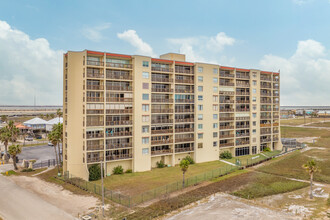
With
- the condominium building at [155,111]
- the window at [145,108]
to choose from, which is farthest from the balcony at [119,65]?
the window at [145,108]

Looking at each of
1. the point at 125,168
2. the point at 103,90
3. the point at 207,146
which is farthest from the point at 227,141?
the point at 103,90

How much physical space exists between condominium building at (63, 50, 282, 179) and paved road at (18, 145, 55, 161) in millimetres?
25766

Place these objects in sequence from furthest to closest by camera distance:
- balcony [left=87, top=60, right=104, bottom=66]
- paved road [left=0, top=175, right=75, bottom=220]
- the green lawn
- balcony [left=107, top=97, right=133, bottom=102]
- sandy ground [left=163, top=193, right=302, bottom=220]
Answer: balcony [left=107, top=97, right=133, bottom=102] < balcony [left=87, top=60, right=104, bottom=66] < the green lawn < paved road [left=0, top=175, right=75, bottom=220] < sandy ground [left=163, top=193, right=302, bottom=220]

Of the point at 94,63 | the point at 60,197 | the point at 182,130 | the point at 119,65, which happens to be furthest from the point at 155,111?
the point at 60,197

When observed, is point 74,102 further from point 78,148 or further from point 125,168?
point 125,168

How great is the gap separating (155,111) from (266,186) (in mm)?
28650

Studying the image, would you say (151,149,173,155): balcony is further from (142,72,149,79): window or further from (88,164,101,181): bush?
(142,72,149,79): window

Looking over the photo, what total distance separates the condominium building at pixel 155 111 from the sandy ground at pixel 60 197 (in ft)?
20.0

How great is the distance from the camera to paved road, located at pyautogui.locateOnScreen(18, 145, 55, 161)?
240 feet

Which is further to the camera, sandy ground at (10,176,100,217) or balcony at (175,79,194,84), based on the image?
balcony at (175,79,194,84)

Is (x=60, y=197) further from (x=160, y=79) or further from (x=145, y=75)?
(x=160, y=79)

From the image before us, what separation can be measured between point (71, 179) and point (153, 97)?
25.7m

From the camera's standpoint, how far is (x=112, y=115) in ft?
181

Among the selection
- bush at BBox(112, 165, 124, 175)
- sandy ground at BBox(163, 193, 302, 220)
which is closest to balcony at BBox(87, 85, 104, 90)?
bush at BBox(112, 165, 124, 175)
